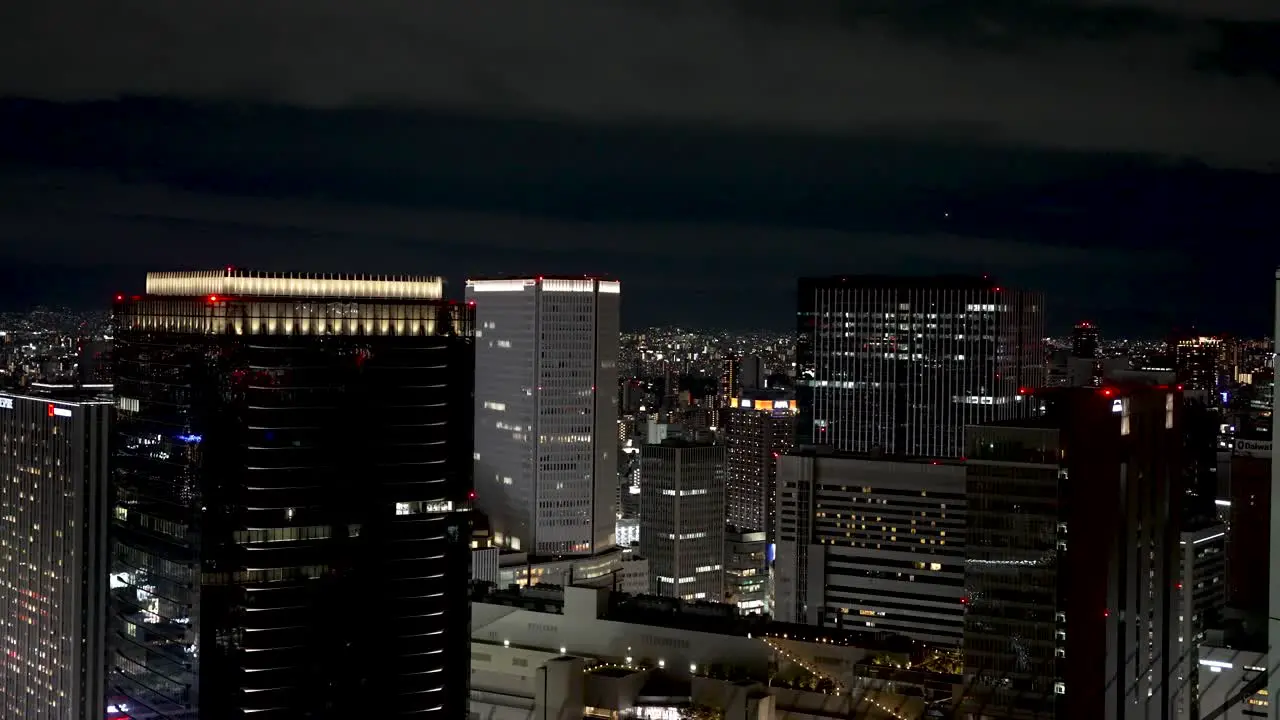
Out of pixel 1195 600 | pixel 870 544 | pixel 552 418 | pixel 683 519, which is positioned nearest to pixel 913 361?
pixel 683 519

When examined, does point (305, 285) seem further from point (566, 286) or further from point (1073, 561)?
point (566, 286)

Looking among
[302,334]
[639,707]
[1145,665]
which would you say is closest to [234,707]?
[302,334]

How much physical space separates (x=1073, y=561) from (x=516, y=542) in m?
20.2

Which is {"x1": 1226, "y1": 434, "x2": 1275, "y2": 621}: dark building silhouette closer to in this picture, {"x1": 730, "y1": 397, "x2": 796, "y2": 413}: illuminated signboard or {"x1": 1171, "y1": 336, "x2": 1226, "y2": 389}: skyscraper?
{"x1": 1171, "y1": 336, "x2": 1226, "y2": 389}: skyscraper

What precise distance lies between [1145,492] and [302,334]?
999 centimetres

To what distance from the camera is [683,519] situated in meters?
36.5

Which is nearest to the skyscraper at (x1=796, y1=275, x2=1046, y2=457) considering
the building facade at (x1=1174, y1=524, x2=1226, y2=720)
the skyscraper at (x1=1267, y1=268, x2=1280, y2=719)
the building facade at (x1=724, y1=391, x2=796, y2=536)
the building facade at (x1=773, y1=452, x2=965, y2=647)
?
the building facade at (x1=724, y1=391, x2=796, y2=536)

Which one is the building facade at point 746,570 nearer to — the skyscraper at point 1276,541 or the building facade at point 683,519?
the building facade at point 683,519

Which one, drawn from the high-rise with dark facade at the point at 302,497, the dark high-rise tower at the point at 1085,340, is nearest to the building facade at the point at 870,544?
the dark high-rise tower at the point at 1085,340

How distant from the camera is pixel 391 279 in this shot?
44.8 ft

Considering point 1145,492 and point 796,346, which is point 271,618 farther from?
point 796,346

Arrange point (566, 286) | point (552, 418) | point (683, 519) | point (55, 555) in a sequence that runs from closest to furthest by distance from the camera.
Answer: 1. point (55, 555)
2. point (552, 418)
3. point (566, 286)
4. point (683, 519)

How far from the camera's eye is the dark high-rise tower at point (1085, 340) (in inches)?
933

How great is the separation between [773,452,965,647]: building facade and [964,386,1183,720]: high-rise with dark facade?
450 inches
